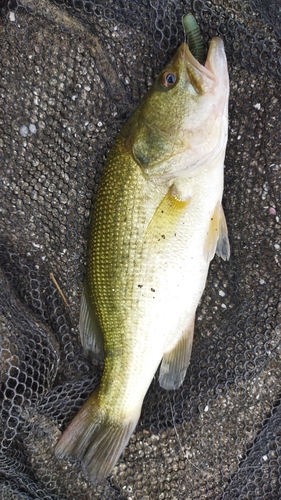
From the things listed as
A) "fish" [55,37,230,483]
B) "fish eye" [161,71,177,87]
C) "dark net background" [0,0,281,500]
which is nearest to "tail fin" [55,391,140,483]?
"fish" [55,37,230,483]

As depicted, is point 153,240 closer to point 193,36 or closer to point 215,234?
point 215,234

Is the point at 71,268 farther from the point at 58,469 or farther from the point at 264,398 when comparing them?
the point at 264,398

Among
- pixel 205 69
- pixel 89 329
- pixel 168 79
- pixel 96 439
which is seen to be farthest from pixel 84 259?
pixel 205 69

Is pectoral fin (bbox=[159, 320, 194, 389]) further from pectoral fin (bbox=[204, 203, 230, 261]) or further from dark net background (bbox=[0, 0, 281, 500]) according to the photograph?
pectoral fin (bbox=[204, 203, 230, 261])

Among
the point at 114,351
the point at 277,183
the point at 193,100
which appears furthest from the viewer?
the point at 277,183

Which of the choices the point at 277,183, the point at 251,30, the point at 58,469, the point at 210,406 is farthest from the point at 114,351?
the point at 251,30

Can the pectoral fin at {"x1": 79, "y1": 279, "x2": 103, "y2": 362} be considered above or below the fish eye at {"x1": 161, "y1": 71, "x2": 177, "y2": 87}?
below
